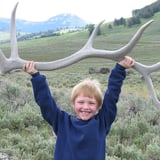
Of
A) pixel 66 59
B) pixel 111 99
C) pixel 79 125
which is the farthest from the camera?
pixel 66 59

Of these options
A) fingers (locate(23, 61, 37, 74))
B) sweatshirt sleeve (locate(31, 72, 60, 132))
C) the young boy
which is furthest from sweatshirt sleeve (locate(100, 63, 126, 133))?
fingers (locate(23, 61, 37, 74))

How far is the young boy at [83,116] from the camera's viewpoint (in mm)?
3760

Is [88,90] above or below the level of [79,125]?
above

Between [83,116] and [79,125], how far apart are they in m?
0.09

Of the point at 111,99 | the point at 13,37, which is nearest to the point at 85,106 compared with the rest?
the point at 111,99

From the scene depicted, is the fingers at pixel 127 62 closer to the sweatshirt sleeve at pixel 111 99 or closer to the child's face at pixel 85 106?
the sweatshirt sleeve at pixel 111 99

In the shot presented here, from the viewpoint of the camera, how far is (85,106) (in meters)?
3.82

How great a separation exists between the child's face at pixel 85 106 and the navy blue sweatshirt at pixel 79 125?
1.7 inches

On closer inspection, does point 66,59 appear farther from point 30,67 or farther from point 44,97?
point 44,97

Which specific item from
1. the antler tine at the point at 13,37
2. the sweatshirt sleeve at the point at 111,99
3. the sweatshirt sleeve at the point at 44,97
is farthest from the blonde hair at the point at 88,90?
the antler tine at the point at 13,37

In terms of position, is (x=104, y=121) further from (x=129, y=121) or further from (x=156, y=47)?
(x=156, y=47)

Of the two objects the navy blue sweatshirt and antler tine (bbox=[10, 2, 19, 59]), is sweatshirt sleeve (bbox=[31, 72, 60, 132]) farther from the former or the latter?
antler tine (bbox=[10, 2, 19, 59])

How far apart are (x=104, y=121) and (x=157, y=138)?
4590 mm

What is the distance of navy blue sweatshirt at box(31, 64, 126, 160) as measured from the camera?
12.3 feet
